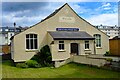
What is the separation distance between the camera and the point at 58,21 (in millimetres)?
28516

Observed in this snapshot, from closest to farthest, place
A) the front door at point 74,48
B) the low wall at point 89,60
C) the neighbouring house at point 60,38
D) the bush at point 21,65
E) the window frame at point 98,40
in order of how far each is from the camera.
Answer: the low wall at point 89,60
the bush at point 21,65
the neighbouring house at point 60,38
the front door at point 74,48
the window frame at point 98,40

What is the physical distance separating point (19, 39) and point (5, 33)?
6963 cm

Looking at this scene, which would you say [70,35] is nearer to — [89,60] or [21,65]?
[89,60]

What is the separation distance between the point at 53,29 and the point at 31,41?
3276 mm

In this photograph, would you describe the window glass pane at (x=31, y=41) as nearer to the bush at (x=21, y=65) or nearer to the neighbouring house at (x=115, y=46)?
the bush at (x=21, y=65)

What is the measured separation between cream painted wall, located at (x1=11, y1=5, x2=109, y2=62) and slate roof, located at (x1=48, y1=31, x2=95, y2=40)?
24.1 inches

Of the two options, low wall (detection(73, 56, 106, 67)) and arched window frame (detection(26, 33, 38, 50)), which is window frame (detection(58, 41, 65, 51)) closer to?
low wall (detection(73, 56, 106, 67))

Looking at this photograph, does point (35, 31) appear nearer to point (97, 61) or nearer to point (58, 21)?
point (58, 21)

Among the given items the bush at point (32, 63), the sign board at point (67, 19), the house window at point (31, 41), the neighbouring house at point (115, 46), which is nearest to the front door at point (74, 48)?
the sign board at point (67, 19)

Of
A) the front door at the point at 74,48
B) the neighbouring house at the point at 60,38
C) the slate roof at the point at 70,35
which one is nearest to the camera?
the neighbouring house at the point at 60,38

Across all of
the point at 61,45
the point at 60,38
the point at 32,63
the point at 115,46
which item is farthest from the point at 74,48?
the point at 32,63

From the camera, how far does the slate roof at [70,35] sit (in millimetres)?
26430

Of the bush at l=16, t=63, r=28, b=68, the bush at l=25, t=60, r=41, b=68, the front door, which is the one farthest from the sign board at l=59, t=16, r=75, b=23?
the bush at l=16, t=63, r=28, b=68

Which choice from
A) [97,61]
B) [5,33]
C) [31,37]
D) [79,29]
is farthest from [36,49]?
[5,33]
